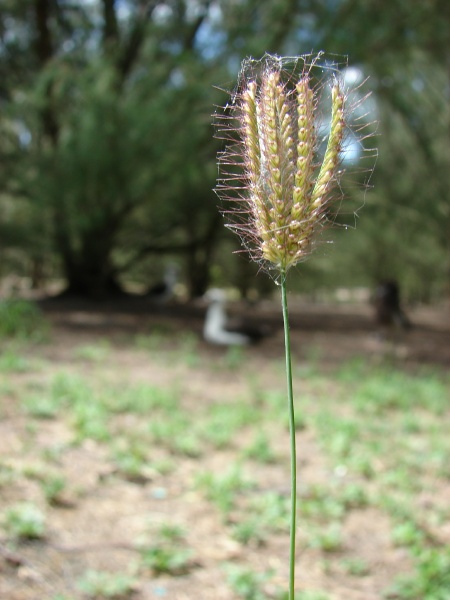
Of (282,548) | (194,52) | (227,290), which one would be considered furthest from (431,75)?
(282,548)

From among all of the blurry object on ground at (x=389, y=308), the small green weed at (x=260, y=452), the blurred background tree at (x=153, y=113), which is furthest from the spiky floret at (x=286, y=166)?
the blurry object on ground at (x=389, y=308)

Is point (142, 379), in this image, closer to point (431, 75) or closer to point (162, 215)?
point (162, 215)

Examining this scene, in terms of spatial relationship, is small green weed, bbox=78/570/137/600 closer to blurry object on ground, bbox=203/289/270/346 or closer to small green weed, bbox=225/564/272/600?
small green weed, bbox=225/564/272/600

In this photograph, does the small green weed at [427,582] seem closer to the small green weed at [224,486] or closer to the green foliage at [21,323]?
the small green weed at [224,486]

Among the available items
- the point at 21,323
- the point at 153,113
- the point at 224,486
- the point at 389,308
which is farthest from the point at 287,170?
the point at 389,308

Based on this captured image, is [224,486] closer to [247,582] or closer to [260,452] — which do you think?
[260,452]
